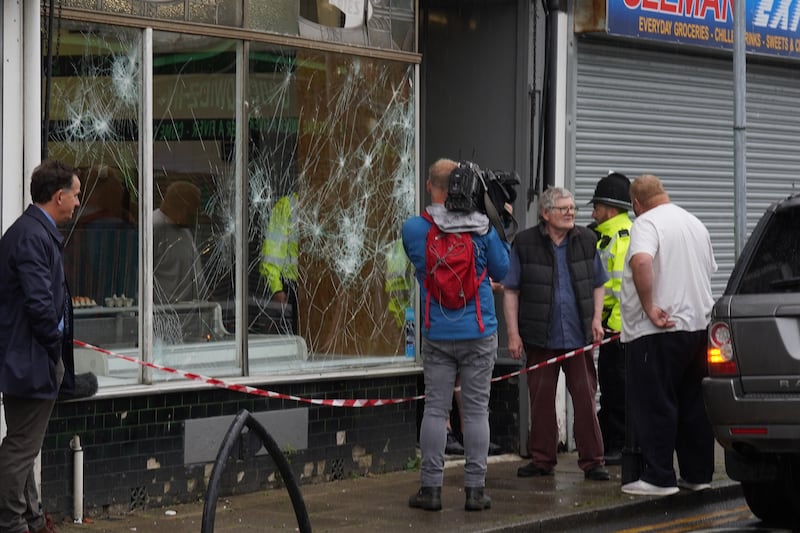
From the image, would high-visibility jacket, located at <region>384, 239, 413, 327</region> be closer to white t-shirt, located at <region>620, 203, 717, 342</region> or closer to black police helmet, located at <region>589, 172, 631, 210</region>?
black police helmet, located at <region>589, 172, 631, 210</region>

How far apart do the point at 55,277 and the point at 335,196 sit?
3476mm

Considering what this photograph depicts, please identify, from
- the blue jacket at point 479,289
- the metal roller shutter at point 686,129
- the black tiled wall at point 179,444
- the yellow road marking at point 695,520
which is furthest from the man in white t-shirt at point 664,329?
→ the metal roller shutter at point 686,129

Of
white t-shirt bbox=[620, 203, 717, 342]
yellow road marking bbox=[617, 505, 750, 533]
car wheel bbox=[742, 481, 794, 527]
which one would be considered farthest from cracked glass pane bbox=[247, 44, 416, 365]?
car wheel bbox=[742, 481, 794, 527]

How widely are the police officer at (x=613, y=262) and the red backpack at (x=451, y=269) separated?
2.23 meters

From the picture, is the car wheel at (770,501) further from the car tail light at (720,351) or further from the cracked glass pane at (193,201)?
the cracked glass pane at (193,201)

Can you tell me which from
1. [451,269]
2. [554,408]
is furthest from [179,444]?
[554,408]

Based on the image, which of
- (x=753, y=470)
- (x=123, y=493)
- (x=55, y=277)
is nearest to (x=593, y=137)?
(x=753, y=470)

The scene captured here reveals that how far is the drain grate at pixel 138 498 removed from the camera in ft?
29.6

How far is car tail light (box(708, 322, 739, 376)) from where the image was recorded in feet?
26.9

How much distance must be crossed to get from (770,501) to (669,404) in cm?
104

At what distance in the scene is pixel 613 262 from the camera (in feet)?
35.9

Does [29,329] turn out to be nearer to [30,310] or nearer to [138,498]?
[30,310]

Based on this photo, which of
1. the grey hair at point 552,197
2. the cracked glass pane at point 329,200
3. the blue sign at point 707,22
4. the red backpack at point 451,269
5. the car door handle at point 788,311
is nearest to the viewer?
the car door handle at point 788,311

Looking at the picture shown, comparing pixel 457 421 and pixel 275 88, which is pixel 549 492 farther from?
pixel 275 88
